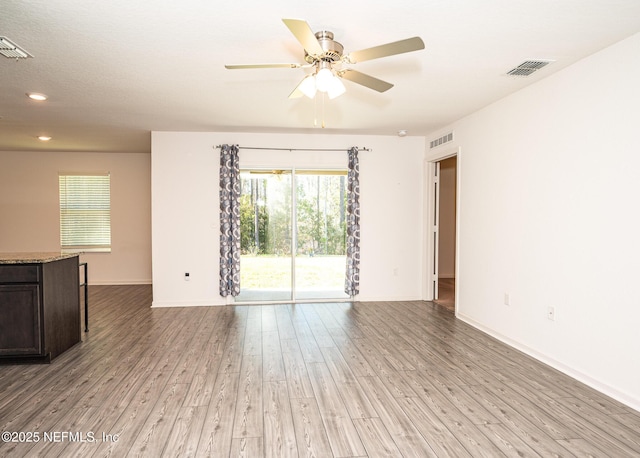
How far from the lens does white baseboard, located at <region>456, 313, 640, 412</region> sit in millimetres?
2641

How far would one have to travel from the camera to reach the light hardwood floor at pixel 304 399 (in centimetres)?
218

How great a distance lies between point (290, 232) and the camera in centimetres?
587

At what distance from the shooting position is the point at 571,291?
10.4 feet

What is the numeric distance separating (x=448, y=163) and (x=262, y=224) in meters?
4.42

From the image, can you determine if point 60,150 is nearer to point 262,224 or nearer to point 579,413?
point 262,224

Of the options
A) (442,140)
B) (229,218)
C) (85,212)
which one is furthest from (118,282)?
(442,140)

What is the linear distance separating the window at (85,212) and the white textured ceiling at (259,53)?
2.56 m

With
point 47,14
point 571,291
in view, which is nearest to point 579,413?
point 571,291

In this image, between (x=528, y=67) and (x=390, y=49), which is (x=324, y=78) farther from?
(x=528, y=67)

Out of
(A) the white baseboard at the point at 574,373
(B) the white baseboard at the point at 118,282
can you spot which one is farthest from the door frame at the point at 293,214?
(B) the white baseboard at the point at 118,282

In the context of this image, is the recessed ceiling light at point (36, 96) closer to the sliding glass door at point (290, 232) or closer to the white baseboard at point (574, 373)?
the sliding glass door at point (290, 232)

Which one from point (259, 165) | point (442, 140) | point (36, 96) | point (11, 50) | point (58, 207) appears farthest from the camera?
point (58, 207)

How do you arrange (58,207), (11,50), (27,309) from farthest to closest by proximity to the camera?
(58,207) < (27,309) < (11,50)

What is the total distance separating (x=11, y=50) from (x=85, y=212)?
528 cm
